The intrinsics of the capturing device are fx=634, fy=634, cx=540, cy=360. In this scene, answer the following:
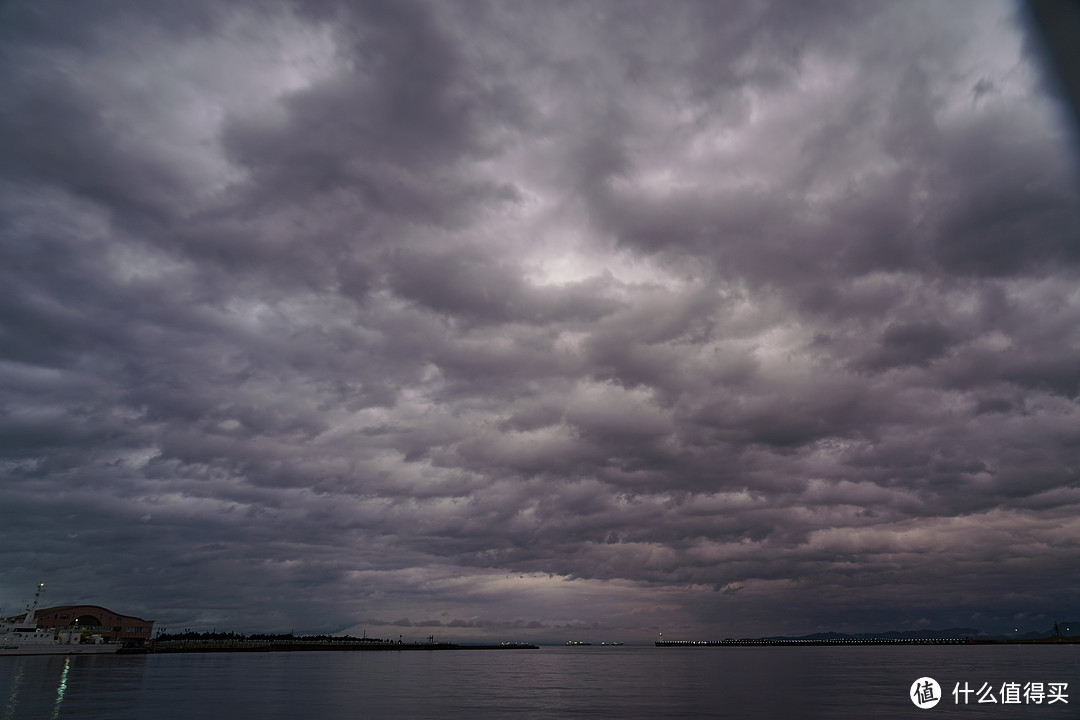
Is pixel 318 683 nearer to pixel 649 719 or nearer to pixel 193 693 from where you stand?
pixel 193 693

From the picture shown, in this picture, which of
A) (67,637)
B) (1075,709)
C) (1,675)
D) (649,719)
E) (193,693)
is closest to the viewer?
(649,719)

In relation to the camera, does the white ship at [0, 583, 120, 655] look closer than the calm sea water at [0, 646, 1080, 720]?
No

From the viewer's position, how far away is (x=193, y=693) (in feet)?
243

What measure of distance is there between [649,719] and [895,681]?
64401 mm

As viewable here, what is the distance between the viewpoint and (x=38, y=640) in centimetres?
17688

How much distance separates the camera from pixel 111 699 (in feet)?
216

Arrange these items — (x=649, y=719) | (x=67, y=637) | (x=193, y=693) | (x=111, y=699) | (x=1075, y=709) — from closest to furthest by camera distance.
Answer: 1. (x=649, y=719)
2. (x=1075, y=709)
3. (x=111, y=699)
4. (x=193, y=693)
5. (x=67, y=637)

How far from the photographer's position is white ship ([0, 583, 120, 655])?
171250mm

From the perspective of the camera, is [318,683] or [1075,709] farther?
[318,683]

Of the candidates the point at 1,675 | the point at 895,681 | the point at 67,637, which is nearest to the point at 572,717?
the point at 895,681

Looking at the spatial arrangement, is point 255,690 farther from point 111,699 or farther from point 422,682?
point 422,682

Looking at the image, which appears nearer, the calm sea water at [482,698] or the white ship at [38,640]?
the calm sea water at [482,698]

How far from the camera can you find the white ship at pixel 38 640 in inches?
6742

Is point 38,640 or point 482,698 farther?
point 38,640
